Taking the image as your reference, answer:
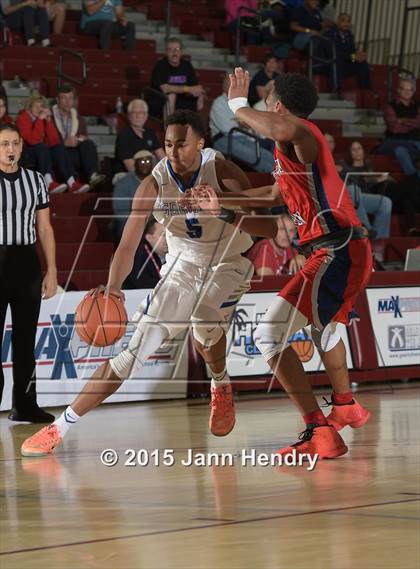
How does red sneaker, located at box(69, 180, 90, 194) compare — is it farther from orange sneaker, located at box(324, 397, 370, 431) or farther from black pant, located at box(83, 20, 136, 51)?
orange sneaker, located at box(324, 397, 370, 431)

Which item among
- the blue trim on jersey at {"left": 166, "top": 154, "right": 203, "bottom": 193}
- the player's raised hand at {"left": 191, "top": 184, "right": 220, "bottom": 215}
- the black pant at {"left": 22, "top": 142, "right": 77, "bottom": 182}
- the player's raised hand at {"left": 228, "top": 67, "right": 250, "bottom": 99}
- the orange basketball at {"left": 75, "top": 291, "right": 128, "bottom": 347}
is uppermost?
the player's raised hand at {"left": 228, "top": 67, "right": 250, "bottom": 99}

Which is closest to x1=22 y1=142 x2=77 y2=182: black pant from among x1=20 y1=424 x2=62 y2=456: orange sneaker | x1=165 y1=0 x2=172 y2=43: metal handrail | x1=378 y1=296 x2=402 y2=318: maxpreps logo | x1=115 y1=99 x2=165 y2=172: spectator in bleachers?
x1=115 y1=99 x2=165 y2=172: spectator in bleachers

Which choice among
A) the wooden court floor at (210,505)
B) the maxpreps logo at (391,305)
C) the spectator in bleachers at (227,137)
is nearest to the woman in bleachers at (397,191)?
the spectator in bleachers at (227,137)

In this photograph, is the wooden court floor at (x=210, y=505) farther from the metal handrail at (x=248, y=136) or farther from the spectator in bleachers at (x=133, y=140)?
the metal handrail at (x=248, y=136)

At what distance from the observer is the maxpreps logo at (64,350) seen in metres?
10.1

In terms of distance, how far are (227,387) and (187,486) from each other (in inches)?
63.0

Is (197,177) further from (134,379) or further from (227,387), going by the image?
(134,379)

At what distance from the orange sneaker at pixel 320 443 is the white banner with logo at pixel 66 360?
3572mm

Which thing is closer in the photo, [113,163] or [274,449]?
[274,449]

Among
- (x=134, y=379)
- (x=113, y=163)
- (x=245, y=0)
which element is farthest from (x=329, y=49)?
(x=134, y=379)

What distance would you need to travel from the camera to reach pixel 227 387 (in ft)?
25.0

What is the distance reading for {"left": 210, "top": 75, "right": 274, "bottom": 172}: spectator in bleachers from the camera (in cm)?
1480

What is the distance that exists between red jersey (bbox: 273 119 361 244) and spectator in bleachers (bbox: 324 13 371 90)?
490 inches

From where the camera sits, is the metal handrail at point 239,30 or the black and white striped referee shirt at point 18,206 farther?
the metal handrail at point 239,30
